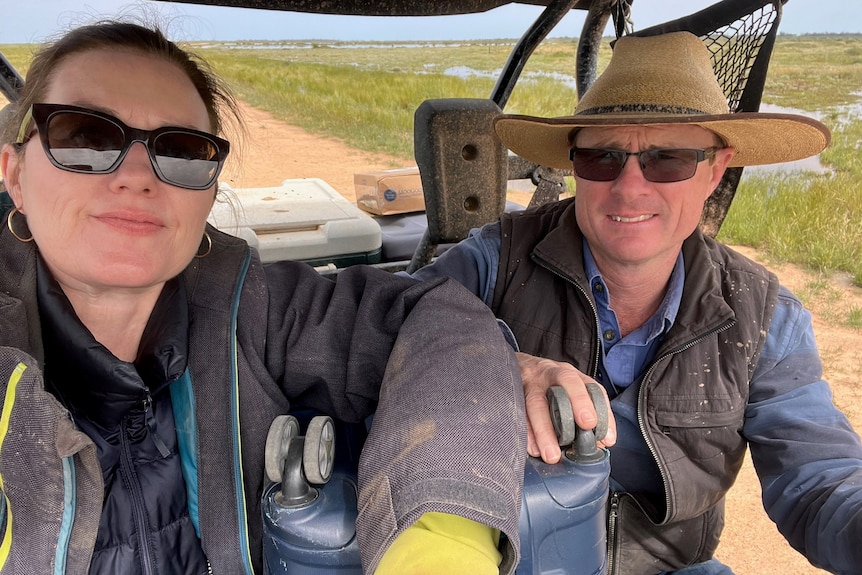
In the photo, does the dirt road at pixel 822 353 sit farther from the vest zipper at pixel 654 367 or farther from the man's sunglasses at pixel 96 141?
the vest zipper at pixel 654 367

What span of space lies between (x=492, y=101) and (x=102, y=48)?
1.16 m

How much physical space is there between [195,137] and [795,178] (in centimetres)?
955

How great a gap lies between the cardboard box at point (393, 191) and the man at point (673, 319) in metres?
1.51

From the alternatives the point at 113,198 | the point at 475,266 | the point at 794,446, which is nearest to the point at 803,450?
the point at 794,446

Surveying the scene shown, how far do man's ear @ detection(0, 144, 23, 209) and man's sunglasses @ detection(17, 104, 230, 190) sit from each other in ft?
0.11

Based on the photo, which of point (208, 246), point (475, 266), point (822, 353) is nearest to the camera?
point (208, 246)

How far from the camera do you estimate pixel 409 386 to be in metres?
0.96

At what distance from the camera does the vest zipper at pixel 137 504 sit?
3.54 ft

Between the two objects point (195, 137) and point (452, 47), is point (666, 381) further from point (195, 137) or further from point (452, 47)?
point (452, 47)

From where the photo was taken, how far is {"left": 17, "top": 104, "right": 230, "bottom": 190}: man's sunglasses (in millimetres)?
1048

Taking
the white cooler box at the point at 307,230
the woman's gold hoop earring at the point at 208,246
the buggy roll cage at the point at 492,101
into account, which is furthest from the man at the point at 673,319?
the white cooler box at the point at 307,230

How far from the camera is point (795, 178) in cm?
893

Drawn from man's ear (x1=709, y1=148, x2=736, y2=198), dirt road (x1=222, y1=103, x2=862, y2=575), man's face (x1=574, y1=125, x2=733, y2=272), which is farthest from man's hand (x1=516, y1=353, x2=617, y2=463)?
dirt road (x1=222, y1=103, x2=862, y2=575)

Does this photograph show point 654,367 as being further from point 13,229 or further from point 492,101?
point 13,229
